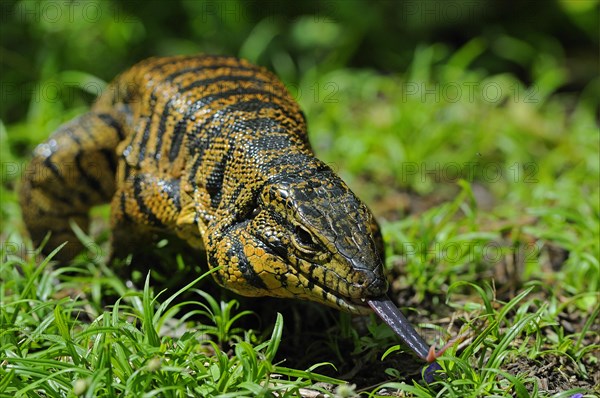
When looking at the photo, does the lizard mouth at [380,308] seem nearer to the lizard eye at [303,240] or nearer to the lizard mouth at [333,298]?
the lizard mouth at [333,298]

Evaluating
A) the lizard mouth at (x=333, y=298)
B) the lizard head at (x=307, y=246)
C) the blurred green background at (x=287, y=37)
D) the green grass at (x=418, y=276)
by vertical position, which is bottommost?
the green grass at (x=418, y=276)

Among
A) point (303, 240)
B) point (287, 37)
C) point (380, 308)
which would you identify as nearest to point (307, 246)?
point (303, 240)

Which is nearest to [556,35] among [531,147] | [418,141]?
[531,147]

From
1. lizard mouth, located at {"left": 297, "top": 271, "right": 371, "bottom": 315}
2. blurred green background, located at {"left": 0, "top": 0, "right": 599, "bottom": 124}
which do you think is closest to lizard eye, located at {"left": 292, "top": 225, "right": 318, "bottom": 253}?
lizard mouth, located at {"left": 297, "top": 271, "right": 371, "bottom": 315}

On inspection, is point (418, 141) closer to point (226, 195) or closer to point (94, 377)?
point (226, 195)

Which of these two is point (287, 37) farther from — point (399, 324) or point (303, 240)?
point (399, 324)
